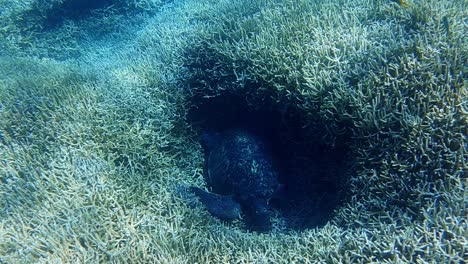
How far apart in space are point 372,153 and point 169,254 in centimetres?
222

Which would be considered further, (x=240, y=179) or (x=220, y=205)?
(x=240, y=179)

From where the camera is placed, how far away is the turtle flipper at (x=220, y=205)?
11.0 feet

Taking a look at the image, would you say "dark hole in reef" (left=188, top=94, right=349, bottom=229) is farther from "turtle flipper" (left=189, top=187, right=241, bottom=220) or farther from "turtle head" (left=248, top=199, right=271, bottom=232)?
"turtle flipper" (left=189, top=187, right=241, bottom=220)

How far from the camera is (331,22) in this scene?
13.2 feet

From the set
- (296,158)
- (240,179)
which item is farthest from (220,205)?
(296,158)

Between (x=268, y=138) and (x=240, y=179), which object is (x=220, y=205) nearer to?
(x=240, y=179)

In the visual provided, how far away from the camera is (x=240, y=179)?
12.1 ft

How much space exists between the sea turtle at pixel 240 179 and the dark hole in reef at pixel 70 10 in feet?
18.4

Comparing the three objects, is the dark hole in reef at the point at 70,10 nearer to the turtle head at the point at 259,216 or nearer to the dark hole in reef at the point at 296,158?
the dark hole in reef at the point at 296,158

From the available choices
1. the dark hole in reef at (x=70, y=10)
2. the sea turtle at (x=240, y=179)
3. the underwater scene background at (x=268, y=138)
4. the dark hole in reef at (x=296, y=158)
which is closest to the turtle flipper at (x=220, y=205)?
the sea turtle at (x=240, y=179)

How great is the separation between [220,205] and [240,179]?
445 mm

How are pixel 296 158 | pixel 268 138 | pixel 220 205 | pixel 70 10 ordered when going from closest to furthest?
1. pixel 220 205
2. pixel 296 158
3. pixel 268 138
4. pixel 70 10

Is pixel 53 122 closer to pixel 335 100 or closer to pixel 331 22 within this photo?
pixel 335 100

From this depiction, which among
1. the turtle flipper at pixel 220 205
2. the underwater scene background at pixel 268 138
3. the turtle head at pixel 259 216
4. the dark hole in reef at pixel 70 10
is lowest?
the turtle head at pixel 259 216
